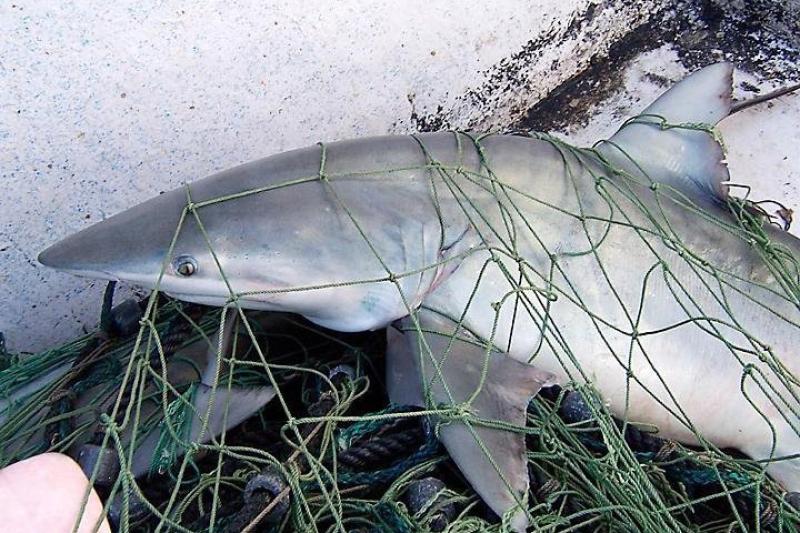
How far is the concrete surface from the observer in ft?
5.00

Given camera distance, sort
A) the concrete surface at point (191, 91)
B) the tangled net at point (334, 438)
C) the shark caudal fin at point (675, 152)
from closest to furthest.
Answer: the tangled net at point (334, 438)
the concrete surface at point (191, 91)
the shark caudal fin at point (675, 152)

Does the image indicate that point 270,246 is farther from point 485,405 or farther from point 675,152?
point 675,152

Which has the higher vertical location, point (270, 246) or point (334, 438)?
point (270, 246)

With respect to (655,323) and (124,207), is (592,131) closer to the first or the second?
(655,323)

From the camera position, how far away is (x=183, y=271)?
1.34 metres

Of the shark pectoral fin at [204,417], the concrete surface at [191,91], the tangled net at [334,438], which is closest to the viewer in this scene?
the tangled net at [334,438]

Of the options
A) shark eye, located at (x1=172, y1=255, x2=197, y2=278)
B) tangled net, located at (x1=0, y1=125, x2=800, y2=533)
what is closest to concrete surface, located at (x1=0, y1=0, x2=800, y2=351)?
tangled net, located at (x1=0, y1=125, x2=800, y2=533)

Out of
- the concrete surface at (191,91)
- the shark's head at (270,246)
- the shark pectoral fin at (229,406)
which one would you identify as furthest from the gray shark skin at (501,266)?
the concrete surface at (191,91)

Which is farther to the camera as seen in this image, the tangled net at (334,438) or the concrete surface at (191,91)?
the concrete surface at (191,91)

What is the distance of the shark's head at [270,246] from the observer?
52.4 inches

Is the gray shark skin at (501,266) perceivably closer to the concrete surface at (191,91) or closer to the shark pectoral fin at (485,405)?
the shark pectoral fin at (485,405)

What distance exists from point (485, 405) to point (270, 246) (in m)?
0.44

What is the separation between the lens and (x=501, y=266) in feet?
4.32

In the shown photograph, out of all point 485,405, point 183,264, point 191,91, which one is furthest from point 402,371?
point 191,91
